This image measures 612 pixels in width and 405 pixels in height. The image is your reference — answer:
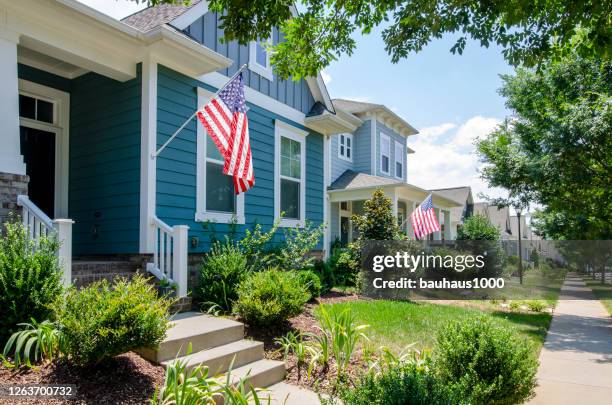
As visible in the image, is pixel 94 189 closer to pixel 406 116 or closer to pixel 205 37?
pixel 205 37

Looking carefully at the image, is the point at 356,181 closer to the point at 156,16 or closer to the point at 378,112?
the point at 378,112

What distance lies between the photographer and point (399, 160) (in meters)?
18.7

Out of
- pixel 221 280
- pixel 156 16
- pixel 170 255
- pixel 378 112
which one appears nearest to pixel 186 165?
pixel 170 255

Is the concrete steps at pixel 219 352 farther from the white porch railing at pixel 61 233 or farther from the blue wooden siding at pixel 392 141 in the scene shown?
the blue wooden siding at pixel 392 141

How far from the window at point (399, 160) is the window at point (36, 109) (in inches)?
539

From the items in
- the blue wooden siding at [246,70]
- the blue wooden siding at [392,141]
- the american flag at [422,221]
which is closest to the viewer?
the blue wooden siding at [246,70]

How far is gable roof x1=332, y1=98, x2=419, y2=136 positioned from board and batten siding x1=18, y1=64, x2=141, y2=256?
10082mm

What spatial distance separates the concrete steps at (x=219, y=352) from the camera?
13.8 feet

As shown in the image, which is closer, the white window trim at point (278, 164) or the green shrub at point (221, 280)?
the green shrub at point (221, 280)

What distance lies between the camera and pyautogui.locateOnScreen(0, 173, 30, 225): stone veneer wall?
5086 mm

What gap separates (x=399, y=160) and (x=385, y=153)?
66.4 inches

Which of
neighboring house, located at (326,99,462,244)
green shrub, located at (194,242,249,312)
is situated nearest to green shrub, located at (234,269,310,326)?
green shrub, located at (194,242,249,312)

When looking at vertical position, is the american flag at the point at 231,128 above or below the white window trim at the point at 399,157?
below

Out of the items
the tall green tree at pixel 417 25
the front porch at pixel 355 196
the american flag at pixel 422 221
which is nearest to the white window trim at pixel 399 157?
the front porch at pixel 355 196
